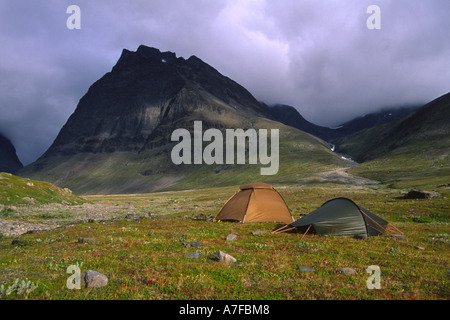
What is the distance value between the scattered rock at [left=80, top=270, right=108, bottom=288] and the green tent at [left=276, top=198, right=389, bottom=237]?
12.7m

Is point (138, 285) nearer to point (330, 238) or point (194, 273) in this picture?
point (194, 273)

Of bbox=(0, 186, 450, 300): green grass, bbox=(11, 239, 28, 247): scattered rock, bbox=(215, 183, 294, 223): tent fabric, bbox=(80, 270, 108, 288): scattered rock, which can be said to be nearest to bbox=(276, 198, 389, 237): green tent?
bbox=(0, 186, 450, 300): green grass

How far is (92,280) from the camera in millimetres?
8148

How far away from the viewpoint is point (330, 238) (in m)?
15.7

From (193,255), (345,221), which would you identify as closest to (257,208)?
(345,221)

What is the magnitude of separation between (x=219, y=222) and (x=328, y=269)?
15009 mm

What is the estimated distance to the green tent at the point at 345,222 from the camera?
53.6 feet

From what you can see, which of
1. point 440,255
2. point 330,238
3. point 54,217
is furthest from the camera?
point 54,217

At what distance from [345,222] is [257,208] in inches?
333

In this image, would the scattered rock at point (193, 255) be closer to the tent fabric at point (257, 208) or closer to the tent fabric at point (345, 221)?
the tent fabric at point (345, 221)

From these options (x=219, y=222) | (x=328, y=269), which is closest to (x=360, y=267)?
(x=328, y=269)

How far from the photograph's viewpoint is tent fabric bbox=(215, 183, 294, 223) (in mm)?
23266

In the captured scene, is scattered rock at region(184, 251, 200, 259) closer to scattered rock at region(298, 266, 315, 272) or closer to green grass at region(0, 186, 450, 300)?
green grass at region(0, 186, 450, 300)

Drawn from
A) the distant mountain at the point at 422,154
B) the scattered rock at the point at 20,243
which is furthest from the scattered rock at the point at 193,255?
the distant mountain at the point at 422,154
